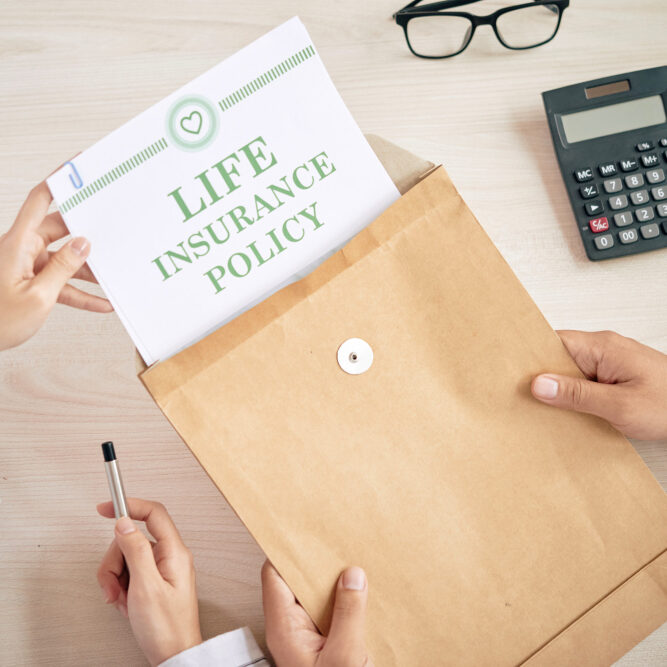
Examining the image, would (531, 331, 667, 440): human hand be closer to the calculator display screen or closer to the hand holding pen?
the calculator display screen

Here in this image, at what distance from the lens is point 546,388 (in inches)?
17.0

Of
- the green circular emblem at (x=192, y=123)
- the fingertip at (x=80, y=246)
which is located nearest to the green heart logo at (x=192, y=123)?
the green circular emblem at (x=192, y=123)

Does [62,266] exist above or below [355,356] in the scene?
above

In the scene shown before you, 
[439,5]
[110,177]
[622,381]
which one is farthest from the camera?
[439,5]

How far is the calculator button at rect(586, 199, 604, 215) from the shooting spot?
0.55 m

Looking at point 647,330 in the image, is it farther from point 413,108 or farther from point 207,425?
point 207,425

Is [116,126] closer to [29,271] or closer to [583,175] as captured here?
[29,271]

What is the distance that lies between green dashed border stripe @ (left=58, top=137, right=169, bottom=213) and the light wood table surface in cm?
19

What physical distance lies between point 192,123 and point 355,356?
0.68ft

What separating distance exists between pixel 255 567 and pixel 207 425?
0.21m

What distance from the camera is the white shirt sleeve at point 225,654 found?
→ 0.46 meters

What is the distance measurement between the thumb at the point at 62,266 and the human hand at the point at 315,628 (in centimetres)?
27

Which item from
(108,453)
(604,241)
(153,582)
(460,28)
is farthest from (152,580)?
(460,28)

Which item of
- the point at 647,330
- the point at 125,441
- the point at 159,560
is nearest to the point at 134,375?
the point at 125,441
